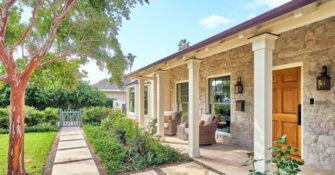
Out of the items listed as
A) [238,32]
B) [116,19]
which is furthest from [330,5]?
[116,19]

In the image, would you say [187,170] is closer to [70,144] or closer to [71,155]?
[71,155]

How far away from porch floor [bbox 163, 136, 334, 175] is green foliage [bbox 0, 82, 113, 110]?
8120mm

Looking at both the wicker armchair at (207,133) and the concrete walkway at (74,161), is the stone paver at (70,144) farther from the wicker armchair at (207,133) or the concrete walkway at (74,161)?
the wicker armchair at (207,133)

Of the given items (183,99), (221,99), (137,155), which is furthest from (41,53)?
(183,99)

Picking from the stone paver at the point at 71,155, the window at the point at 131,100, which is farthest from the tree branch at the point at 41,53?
the window at the point at 131,100

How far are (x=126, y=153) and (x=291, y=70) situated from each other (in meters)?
4.08

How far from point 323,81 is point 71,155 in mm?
5459

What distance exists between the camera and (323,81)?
10.5 ft

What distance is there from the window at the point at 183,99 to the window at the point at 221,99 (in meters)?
1.76

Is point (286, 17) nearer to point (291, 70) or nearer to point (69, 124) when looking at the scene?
point (291, 70)

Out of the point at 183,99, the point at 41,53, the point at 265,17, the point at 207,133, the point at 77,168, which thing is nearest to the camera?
the point at 265,17

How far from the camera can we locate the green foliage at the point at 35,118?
7886mm

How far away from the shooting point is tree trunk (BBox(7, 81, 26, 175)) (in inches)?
124

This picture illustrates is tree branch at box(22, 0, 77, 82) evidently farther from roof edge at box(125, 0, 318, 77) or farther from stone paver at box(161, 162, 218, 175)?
stone paver at box(161, 162, 218, 175)
